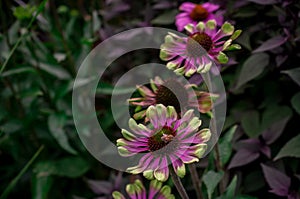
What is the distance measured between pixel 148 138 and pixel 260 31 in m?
0.66

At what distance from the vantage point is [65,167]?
1393 millimetres

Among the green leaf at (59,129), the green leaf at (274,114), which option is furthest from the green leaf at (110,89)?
the green leaf at (274,114)

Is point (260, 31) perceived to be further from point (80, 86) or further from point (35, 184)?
point (35, 184)

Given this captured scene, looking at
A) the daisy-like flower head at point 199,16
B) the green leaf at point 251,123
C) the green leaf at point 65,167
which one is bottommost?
the green leaf at point 65,167

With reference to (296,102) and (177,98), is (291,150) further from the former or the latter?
(177,98)

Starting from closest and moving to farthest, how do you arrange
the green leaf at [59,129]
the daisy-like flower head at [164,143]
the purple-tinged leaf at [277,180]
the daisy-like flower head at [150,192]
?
1. the daisy-like flower head at [164,143]
2. the daisy-like flower head at [150,192]
3. the purple-tinged leaf at [277,180]
4. the green leaf at [59,129]

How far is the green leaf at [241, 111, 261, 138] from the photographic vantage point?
1096mm

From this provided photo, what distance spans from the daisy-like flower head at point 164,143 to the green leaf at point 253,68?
1.31 ft

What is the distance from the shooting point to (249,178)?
113 cm

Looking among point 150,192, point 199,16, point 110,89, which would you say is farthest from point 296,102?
point 110,89

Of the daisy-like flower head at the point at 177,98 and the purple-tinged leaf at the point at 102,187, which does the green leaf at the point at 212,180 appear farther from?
the purple-tinged leaf at the point at 102,187

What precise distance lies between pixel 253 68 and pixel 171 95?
35 cm

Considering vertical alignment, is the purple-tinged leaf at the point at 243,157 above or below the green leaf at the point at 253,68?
below

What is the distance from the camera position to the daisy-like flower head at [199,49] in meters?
0.76
